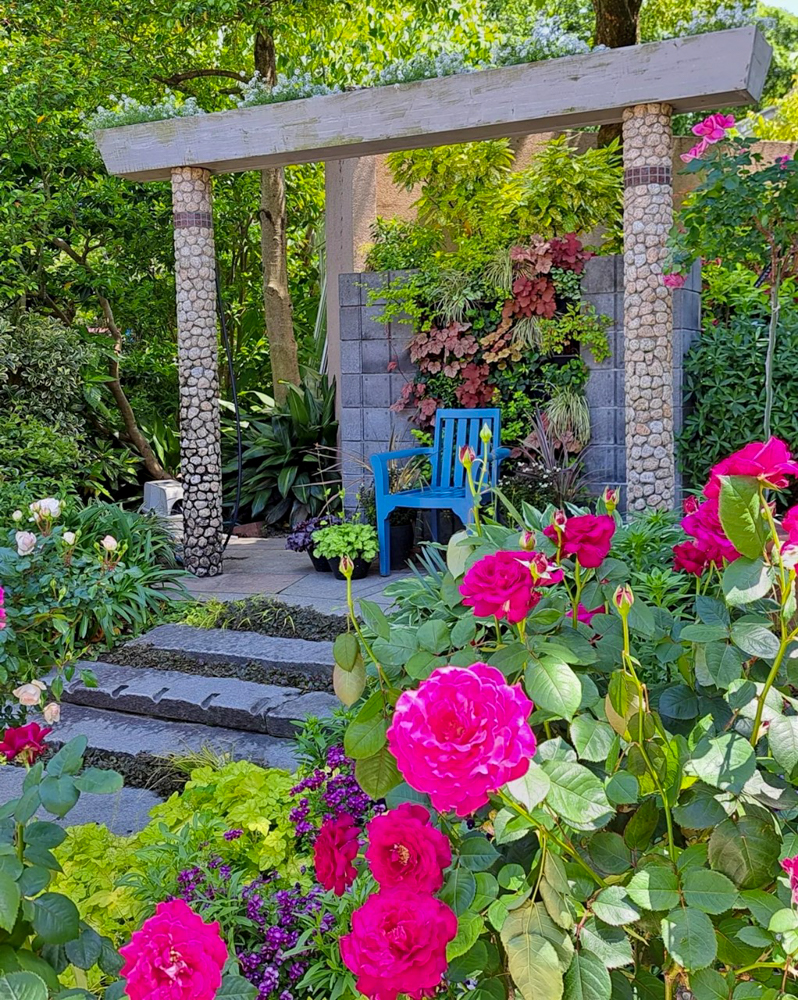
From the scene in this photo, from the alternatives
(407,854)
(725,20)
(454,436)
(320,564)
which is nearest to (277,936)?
(407,854)

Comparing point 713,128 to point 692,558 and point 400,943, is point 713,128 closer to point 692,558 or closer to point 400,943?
point 692,558

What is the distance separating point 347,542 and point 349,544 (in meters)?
0.02

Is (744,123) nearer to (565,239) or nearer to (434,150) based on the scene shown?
(565,239)

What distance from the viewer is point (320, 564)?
5.36m

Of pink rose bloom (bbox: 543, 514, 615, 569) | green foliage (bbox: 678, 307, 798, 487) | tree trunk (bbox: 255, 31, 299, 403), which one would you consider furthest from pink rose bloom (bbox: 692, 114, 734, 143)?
tree trunk (bbox: 255, 31, 299, 403)

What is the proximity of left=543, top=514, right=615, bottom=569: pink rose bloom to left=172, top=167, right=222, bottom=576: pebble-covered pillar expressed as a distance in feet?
14.3

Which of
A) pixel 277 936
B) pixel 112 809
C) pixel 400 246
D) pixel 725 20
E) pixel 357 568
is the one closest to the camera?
pixel 277 936

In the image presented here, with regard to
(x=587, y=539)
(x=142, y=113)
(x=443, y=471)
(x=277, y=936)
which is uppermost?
(x=142, y=113)

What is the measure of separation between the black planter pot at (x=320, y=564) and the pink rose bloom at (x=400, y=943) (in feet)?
14.0

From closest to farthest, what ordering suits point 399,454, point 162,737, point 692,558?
point 692,558
point 162,737
point 399,454

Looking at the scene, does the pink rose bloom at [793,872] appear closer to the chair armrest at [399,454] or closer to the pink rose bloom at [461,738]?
the pink rose bloom at [461,738]

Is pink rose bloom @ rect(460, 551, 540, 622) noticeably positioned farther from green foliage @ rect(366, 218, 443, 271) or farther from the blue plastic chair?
green foliage @ rect(366, 218, 443, 271)

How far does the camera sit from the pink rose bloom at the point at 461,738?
830 mm

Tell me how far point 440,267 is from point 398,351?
1.87 feet
